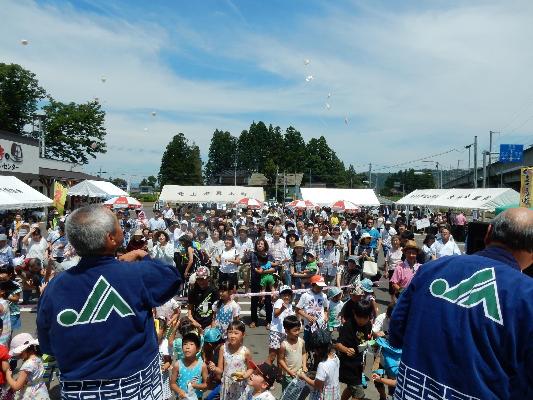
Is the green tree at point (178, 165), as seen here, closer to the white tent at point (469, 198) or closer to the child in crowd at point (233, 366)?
the white tent at point (469, 198)

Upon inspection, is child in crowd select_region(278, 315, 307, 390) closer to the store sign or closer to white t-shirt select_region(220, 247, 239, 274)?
white t-shirt select_region(220, 247, 239, 274)

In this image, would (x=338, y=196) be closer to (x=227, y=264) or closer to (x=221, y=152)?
(x=227, y=264)

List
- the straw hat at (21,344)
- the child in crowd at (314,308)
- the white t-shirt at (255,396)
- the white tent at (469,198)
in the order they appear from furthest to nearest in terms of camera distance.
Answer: the white tent at (469,198) < the child in crowd at (314,308) < the straw hat at (21,344) < the white t-shirt at (255,396)

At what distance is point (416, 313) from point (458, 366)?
27 centimetres

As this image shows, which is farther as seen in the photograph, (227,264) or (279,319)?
(227,264)

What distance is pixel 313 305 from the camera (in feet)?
22.2

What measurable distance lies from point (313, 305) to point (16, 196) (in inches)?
612

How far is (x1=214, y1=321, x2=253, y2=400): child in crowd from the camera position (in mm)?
4742

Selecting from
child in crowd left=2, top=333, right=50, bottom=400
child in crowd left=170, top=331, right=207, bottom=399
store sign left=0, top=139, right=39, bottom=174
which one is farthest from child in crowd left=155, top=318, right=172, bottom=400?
store sign left=0, top=139, right=39, bottom=174

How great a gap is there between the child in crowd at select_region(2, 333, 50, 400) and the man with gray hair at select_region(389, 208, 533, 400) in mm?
4078

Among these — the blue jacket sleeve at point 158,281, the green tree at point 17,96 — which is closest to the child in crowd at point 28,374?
the blue jacket sleeve at point 158,281

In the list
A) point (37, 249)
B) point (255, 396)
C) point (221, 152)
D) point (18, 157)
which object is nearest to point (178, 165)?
point (221, 152)

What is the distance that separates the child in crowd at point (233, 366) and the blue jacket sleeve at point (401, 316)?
2.88 meters

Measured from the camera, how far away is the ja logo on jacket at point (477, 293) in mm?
1758
